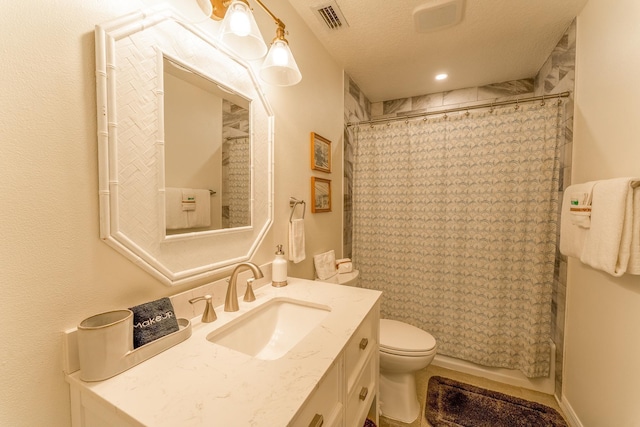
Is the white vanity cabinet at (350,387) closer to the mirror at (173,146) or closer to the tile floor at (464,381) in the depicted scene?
the tile floor at (464,381)

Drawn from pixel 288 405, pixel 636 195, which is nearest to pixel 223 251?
pixel 288 405

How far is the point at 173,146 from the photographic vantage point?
91cm

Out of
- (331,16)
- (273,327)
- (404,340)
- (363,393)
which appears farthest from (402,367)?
(331,16)

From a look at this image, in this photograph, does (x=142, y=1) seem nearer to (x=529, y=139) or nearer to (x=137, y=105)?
(x=137, y=105)

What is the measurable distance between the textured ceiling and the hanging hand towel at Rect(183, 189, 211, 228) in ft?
3.71

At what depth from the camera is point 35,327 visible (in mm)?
603

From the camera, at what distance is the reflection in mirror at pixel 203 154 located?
91 cm

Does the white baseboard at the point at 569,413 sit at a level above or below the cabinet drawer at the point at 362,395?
below

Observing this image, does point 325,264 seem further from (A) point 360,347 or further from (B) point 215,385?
(B) point 215,385

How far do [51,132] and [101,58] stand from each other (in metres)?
0.24

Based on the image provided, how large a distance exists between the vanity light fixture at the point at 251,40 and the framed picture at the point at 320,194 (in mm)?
720

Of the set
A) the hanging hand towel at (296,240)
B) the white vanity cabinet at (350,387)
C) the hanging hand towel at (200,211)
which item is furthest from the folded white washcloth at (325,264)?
the hanging hand towel at (200,211)

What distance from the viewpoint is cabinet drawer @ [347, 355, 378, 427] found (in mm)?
937

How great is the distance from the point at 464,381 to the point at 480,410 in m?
0.29
